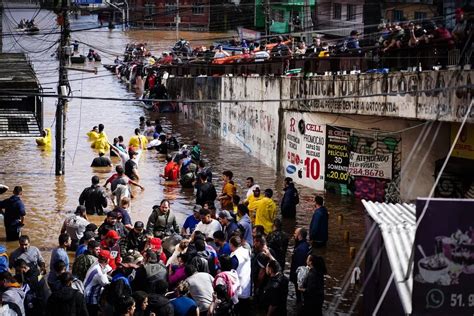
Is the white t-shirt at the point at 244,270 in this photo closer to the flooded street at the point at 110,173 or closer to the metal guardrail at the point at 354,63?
the flooded street at the point at 110,173

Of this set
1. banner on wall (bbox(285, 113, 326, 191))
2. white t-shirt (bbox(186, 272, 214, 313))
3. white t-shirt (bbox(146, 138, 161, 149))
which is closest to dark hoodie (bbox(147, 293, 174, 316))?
white t-shirt (bbox(186, 272, 214, 313))

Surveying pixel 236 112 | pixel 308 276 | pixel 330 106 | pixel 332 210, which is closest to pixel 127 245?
pixel 308 276

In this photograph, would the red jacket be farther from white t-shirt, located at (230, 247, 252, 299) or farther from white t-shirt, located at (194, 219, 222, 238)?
white t-shirt, located at (230, 247, 252, 299)

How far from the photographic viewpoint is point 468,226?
33.1 ft

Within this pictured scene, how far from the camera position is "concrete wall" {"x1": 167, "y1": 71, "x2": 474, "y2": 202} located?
2176cm

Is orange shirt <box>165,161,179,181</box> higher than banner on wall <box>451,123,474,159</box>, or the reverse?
banner on wall <box>451,123,474,159</box>

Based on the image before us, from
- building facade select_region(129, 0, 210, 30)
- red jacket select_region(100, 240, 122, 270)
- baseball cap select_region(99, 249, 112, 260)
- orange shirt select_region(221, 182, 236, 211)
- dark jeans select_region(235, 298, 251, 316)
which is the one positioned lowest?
dark jeans select_region(235, 298, 251, 316)

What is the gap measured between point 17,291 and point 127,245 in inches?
138

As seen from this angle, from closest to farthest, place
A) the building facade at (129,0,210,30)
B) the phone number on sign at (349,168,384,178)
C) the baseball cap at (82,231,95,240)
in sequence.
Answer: the baseball cap at (82,231,95,240) < the phone number on sign at (349,168,384,178) < the building facade at (129,0,210,30)

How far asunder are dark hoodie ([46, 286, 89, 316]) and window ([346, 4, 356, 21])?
150 ft

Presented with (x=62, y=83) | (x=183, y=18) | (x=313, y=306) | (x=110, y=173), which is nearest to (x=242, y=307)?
(x=313, y=306)

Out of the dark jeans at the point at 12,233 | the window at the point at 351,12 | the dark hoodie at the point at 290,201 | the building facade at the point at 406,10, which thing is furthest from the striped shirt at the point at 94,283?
the window at the point at 351,12

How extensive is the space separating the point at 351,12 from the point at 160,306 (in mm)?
46915

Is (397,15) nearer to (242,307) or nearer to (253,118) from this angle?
(253,118)
